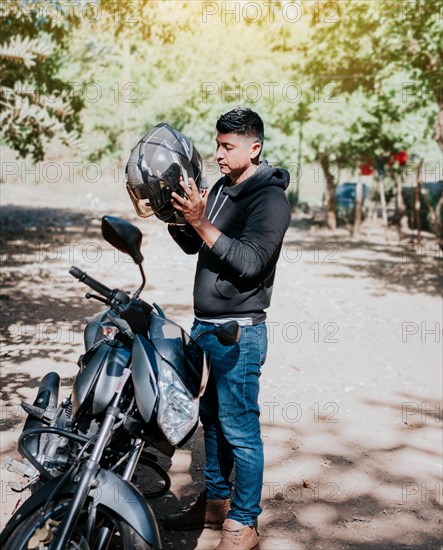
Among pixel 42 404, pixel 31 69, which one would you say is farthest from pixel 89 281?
pixel 31 69

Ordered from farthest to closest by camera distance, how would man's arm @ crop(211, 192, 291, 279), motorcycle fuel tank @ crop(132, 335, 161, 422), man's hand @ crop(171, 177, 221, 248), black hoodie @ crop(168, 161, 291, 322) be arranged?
1. black hoodie @ crop(168, 161, 291, 322)
2. man's arm @ crop(211, 192, 291, 279)
3. man's hand @ crop(171, 177, 221, 248)
4. motorcycle fuel tank @ crop(132, 335, 161, 422)

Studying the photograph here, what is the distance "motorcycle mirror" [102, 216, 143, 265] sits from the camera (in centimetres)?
274

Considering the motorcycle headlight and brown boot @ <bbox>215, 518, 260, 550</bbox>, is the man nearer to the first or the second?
brown boot @ <bbox>215, 518, 260, 550</bbox>

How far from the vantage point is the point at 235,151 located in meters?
3.35

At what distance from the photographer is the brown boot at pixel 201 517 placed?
151 inches

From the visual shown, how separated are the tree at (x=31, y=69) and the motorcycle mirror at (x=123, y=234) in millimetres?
8942

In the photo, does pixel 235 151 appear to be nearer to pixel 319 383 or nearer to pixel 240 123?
pixel 240 123

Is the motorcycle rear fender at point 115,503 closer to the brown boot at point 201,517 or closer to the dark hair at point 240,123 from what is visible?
the brown boot at point 201,517

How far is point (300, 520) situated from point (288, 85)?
22.5 meters

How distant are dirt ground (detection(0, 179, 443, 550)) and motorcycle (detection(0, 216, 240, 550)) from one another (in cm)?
54

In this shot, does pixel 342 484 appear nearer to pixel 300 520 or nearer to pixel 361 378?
pixel 300 520

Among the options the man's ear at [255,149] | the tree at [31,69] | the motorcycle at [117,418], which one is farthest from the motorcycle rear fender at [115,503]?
the tree at [31,69]

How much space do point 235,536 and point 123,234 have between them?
5.32ft

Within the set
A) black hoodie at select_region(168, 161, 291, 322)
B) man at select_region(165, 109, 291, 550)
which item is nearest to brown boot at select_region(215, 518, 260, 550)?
man at select_region(165, 109, 291, 550)
